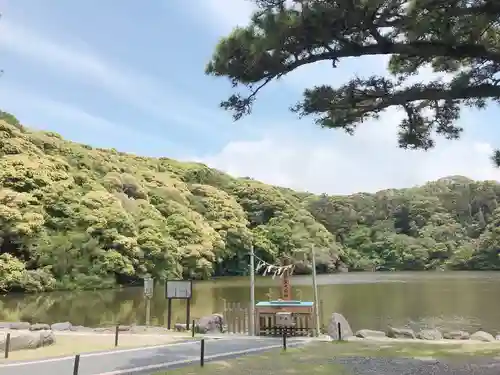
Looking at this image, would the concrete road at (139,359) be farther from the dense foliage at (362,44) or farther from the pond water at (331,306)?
the pond water at (331,306)

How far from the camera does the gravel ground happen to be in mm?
6195

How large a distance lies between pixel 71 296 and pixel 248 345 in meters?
14.3

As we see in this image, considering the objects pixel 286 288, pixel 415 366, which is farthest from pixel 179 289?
pixel 415 366

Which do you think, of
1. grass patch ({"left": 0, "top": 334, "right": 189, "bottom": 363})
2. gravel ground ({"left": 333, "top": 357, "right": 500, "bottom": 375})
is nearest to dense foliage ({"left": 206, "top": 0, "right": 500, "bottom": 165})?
gravel ground ({"left": 333, "top": 357, "right": 500, "bottom": 375})

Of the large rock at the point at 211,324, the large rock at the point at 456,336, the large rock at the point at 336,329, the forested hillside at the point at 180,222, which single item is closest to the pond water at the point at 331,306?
the large rock at the point at 456,336

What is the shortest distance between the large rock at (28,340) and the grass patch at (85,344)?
12cm

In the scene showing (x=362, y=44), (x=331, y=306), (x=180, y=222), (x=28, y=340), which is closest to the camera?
(x=362, y=44)

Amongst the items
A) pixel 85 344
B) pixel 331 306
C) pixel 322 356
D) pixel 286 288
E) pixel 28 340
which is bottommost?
pixel 322 356

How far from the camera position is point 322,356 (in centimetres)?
766

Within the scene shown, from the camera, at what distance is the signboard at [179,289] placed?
12.1 m

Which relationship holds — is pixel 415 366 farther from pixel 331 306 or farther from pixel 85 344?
pixel 331 306

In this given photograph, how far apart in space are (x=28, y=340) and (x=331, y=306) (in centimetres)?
1275

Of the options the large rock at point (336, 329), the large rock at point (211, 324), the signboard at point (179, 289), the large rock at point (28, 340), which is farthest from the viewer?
the large rock at point (211, 324)

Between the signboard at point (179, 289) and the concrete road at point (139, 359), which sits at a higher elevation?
the signboard at point (179, 289)
